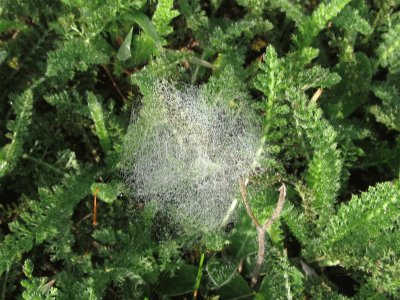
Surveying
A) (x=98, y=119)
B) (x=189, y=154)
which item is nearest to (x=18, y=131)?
(x=98, y=119)

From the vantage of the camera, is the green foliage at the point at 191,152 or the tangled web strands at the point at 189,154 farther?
the tangled web strands at the point at 189,154

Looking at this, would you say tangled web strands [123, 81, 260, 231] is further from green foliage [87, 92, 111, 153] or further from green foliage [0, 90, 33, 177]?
green foliage [0, 90, 33, 177]

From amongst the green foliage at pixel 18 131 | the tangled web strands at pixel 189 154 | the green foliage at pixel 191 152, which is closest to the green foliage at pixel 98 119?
the green foliage at pixel 191 152

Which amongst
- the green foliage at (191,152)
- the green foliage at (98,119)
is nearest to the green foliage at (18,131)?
the green foliage at (191,152)

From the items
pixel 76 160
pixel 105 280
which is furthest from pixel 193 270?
pixel 76 160

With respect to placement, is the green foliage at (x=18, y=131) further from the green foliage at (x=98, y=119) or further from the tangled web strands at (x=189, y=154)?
the tangled web strands at (x=189, y=154)

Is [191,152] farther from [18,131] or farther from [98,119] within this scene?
[18,131]

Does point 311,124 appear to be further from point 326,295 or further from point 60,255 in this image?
point 60,255
